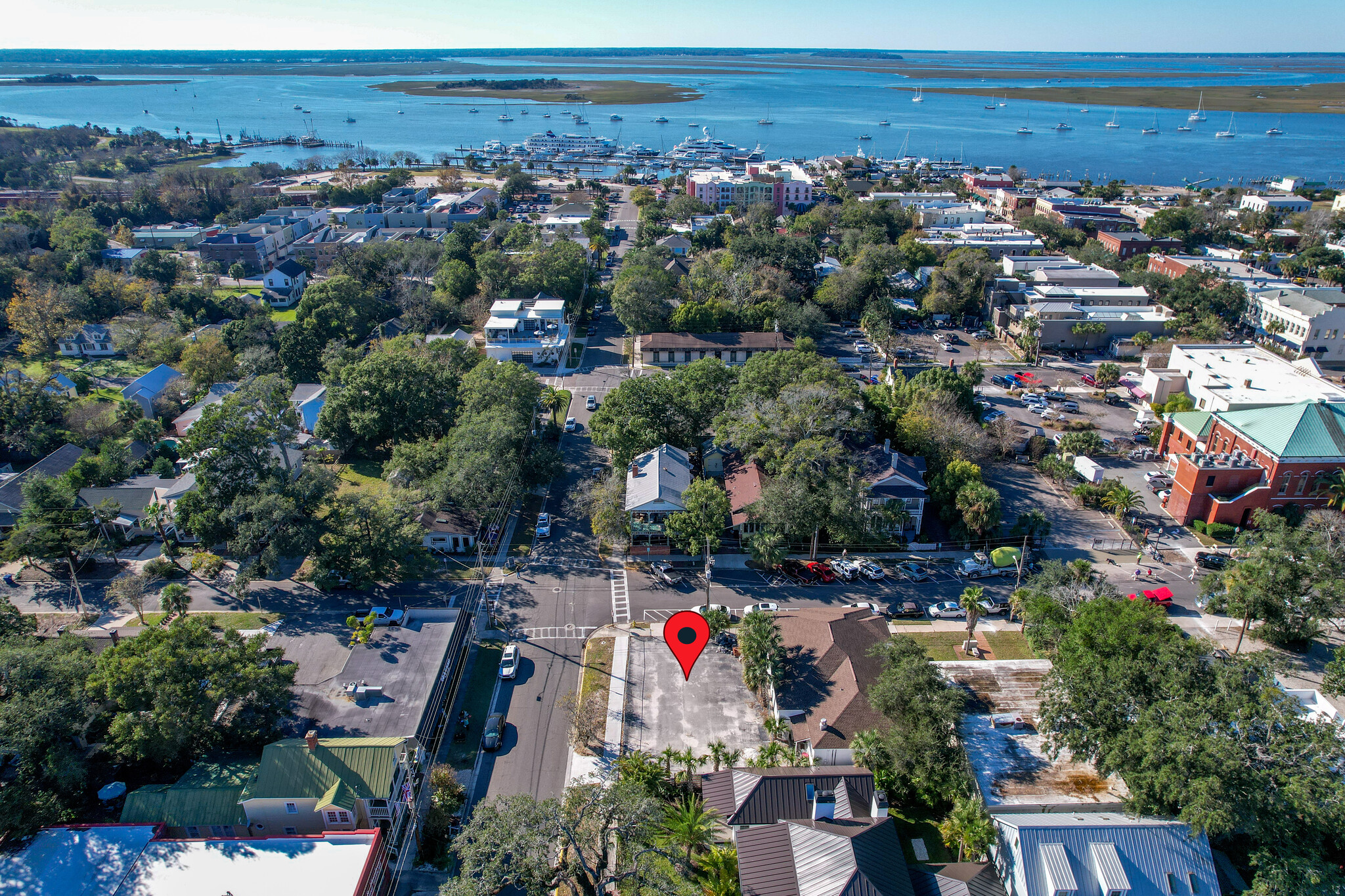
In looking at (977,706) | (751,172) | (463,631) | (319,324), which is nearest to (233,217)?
(319,324)

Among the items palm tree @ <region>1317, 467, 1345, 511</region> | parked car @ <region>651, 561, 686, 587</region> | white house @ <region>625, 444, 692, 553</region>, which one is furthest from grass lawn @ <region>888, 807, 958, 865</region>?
palm tree @ <region>1317, 467, 1345, 511</region>

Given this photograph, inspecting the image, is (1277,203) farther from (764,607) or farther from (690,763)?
(690,763)

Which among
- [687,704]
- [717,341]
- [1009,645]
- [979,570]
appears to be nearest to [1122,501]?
[979,570]

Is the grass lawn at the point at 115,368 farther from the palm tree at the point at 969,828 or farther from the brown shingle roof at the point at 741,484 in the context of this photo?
the palm tree at the point at 969,828

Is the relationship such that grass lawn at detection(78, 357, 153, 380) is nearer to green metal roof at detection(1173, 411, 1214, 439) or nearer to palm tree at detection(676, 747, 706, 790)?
palm tree at detection(676, 747, 706, 790)

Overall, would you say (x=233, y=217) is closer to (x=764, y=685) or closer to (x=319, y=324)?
(x=319, y=324)

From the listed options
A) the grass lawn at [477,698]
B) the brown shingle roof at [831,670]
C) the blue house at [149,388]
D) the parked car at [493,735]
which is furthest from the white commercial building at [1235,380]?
the blue house at [149,388]
